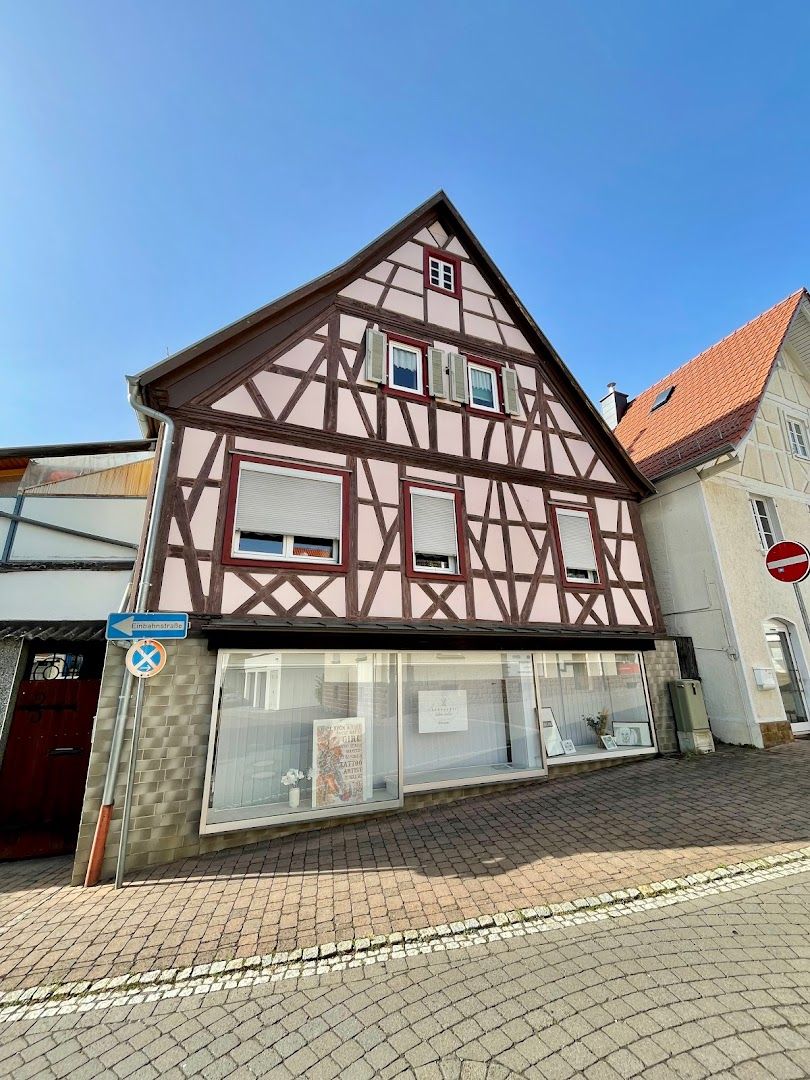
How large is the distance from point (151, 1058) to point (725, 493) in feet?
44.2

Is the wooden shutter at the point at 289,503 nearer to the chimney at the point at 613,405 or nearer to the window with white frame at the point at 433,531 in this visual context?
the window with white frame at the point at 433,531

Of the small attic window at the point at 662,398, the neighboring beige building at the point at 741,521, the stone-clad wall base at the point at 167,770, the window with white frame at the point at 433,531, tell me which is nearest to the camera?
the stone-clad wall base at the point at 167,770

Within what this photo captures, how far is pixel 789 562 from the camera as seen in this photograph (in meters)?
6.21

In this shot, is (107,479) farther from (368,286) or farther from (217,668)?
(368,286)

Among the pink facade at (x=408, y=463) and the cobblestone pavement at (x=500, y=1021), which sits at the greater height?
the pink facade at (x=408, y=463)

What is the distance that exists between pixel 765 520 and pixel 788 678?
12.9ft

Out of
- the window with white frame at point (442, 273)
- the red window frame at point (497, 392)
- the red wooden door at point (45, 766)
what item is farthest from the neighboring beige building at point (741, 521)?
the red wooden door at point (45, 766)

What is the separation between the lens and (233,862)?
598 cm

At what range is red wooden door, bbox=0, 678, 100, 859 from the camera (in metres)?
7.32

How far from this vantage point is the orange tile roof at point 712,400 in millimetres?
12031

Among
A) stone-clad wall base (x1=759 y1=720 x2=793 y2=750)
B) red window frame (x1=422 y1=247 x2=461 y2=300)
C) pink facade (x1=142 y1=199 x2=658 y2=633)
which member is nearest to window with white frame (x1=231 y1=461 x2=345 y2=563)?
pink facade (x1=142 y1=199 x2=658 y2=633)

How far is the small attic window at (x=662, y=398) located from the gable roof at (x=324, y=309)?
6305mm

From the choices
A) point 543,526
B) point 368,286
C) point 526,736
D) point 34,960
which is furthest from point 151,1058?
point 368,286

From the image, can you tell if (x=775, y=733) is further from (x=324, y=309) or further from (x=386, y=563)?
(x=324, y=309)
